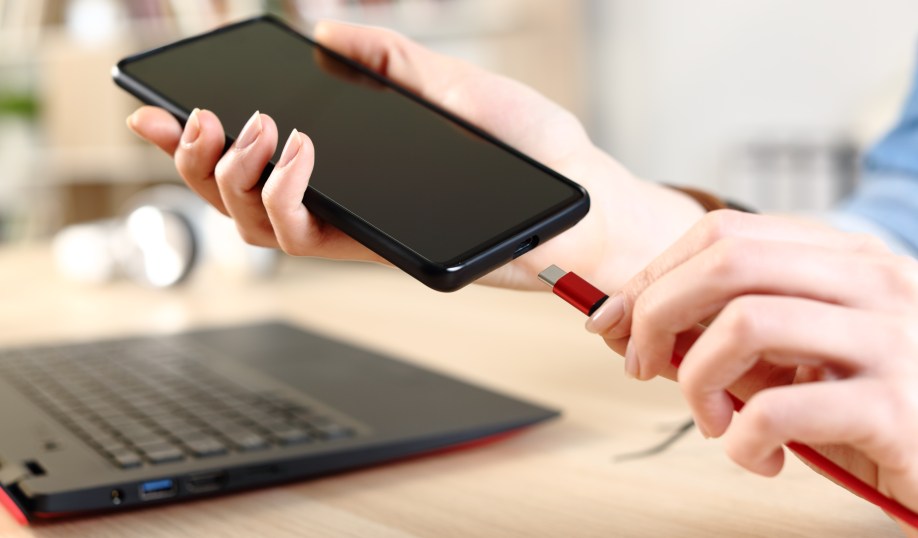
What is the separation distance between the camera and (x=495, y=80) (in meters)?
0.63

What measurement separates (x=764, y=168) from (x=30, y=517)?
246 cm

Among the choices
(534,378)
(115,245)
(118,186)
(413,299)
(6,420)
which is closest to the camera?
(6,420)

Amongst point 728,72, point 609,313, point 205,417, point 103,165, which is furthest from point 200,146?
point 103,165

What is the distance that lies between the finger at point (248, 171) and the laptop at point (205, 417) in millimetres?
111

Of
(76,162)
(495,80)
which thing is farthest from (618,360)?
(76,162)

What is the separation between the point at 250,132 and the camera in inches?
18.9

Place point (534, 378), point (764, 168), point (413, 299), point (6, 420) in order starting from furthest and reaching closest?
1. point (764, 168)
2. point (413, 299)
3. point (534, 378)
4. point (6, 420)

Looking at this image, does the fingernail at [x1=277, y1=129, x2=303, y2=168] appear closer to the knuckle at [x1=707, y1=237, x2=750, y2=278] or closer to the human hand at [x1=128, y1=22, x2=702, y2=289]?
the human hand at [x1=128, y1=22, x2=702, y2=289]

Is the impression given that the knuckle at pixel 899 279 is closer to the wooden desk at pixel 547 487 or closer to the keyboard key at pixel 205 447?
the wooden desk at pixel 547 487

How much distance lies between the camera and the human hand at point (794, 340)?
31cm

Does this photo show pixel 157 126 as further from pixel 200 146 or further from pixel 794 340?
pixel 794 340

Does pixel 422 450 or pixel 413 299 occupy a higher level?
pixel 422 450

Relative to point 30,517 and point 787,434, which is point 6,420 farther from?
point 787,434

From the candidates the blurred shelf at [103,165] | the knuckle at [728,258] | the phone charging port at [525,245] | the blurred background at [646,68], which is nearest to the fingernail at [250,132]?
the phone charging port at [525,245]
